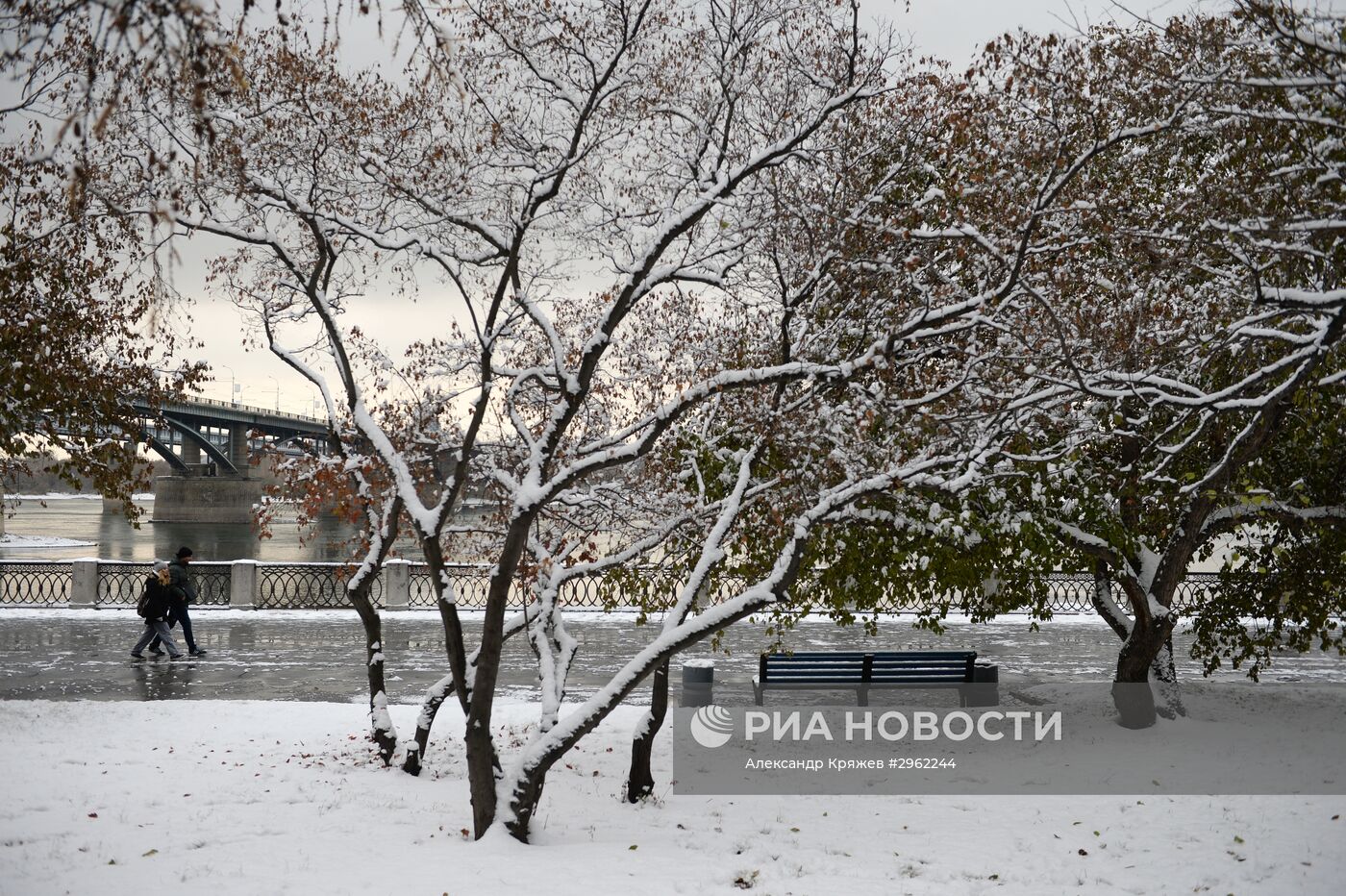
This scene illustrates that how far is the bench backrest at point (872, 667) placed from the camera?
12.5m

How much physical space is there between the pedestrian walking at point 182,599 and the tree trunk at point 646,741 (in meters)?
11.3

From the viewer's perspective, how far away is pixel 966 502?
9.96 m

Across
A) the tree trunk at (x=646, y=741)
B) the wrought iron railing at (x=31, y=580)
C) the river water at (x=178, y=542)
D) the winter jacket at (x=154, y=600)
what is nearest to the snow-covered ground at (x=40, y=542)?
the river water at (x=178, y=542)

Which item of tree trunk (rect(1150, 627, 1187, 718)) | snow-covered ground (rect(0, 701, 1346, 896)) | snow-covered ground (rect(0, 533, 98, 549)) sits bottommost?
snow-covered ground (rect(0, 701, 1346, 896))

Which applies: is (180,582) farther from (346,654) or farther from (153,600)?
(346,654)

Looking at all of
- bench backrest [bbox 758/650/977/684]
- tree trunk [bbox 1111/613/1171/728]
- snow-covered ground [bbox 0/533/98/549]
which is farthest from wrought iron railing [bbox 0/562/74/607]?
snow-covered ground [bbox 0/533/98/549]

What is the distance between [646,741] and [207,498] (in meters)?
80.7

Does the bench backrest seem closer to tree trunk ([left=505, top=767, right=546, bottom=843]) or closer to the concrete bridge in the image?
tree trunk ([left=505, top=767, right=546, bottom=843])

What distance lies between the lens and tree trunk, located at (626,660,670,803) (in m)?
8.62

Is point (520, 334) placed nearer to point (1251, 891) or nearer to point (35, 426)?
point (35, 426)

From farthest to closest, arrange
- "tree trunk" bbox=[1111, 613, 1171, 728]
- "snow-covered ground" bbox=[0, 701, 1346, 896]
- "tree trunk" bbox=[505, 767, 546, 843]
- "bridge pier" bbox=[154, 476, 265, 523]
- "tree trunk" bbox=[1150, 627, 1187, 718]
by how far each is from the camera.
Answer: "bridge pier" bbox=[154, 476, 265, 523]
"tree trunk" bbox=[1150, 627, 1187, 718]
"tree trunk" bbox=[1111, 613, 1171, 728]
"tree trunk" bbox=[505, 767, 546, 843]
"snow-covered ground" bbox=[0, 701, 1346, 896]

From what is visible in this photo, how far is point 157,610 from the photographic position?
656 inches

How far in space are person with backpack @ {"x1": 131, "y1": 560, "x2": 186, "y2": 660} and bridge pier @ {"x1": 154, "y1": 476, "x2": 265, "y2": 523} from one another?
213 ft

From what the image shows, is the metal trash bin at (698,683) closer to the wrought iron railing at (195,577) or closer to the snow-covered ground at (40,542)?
the wrought iron railing at (195,577)
